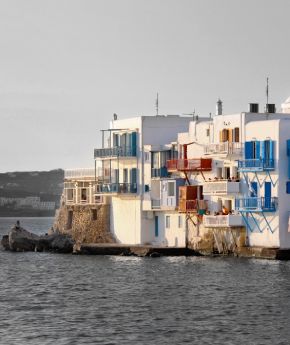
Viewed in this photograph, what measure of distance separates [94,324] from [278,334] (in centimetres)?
764

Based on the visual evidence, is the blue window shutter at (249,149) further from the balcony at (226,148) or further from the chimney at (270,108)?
the chimney at (270,108)

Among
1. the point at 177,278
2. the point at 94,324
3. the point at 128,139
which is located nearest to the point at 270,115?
the point at 128,139

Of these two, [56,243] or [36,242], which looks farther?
[36,242]

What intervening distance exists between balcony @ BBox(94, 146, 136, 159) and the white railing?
373cm

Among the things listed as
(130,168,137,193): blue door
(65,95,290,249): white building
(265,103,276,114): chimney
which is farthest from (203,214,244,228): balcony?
(130,168,137,193): blue door

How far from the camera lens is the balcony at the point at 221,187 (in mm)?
93000

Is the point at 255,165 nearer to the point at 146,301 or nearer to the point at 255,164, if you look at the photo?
the point at 255,164

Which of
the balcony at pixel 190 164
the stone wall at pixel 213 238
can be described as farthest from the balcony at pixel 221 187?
the stone wall at pixel 213 238

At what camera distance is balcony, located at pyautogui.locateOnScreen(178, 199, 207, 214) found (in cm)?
9656

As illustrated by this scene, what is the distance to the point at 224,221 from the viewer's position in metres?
93.1

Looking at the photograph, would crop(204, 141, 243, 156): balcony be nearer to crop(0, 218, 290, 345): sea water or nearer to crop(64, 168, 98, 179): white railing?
crop(0, 218, 290, 345): sea water

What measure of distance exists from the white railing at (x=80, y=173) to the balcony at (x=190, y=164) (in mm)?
10814

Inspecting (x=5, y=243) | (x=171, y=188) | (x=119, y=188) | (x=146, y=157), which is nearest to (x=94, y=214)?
(x=119, y=188)

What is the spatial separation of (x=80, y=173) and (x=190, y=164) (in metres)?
15.5
